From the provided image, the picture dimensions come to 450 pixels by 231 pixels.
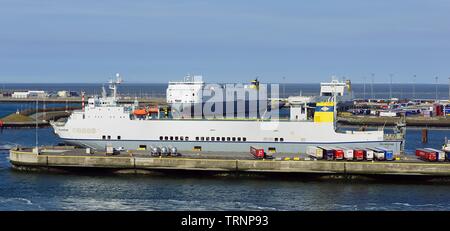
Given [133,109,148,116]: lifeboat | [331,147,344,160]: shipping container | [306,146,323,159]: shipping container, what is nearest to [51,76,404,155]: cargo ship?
[133,109,148,116]: lifeboat

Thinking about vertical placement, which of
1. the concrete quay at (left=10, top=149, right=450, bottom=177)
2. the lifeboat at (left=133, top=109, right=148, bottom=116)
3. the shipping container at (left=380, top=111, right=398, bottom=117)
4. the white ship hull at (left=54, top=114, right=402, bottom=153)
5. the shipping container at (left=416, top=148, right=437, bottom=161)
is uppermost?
the lifeboat at (left=133, top=109, right=148, bottom=116)

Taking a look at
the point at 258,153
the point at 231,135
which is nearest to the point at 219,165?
the point at 258,153

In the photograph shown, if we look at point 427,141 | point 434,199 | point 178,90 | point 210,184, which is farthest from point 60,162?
point 427,141

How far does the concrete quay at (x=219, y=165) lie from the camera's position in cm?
4869

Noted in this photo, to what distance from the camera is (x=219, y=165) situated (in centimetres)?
5041

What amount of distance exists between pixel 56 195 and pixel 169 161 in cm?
1126

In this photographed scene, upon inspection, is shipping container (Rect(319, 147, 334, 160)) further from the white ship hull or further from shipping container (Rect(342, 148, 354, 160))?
the white ship hull

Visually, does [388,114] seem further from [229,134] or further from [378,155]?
[378,155]

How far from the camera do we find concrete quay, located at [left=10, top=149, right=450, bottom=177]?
48.7 metres

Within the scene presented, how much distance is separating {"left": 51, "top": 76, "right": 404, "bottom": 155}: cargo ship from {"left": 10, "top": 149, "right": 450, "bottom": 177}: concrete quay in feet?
13.2

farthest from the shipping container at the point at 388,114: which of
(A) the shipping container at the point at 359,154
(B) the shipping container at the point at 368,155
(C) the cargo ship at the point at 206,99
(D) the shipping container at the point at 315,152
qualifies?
(A) the shipping container at the point at 359,154

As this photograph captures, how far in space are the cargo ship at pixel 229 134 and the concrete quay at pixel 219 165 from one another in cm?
403

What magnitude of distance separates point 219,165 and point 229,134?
6.44 meters
